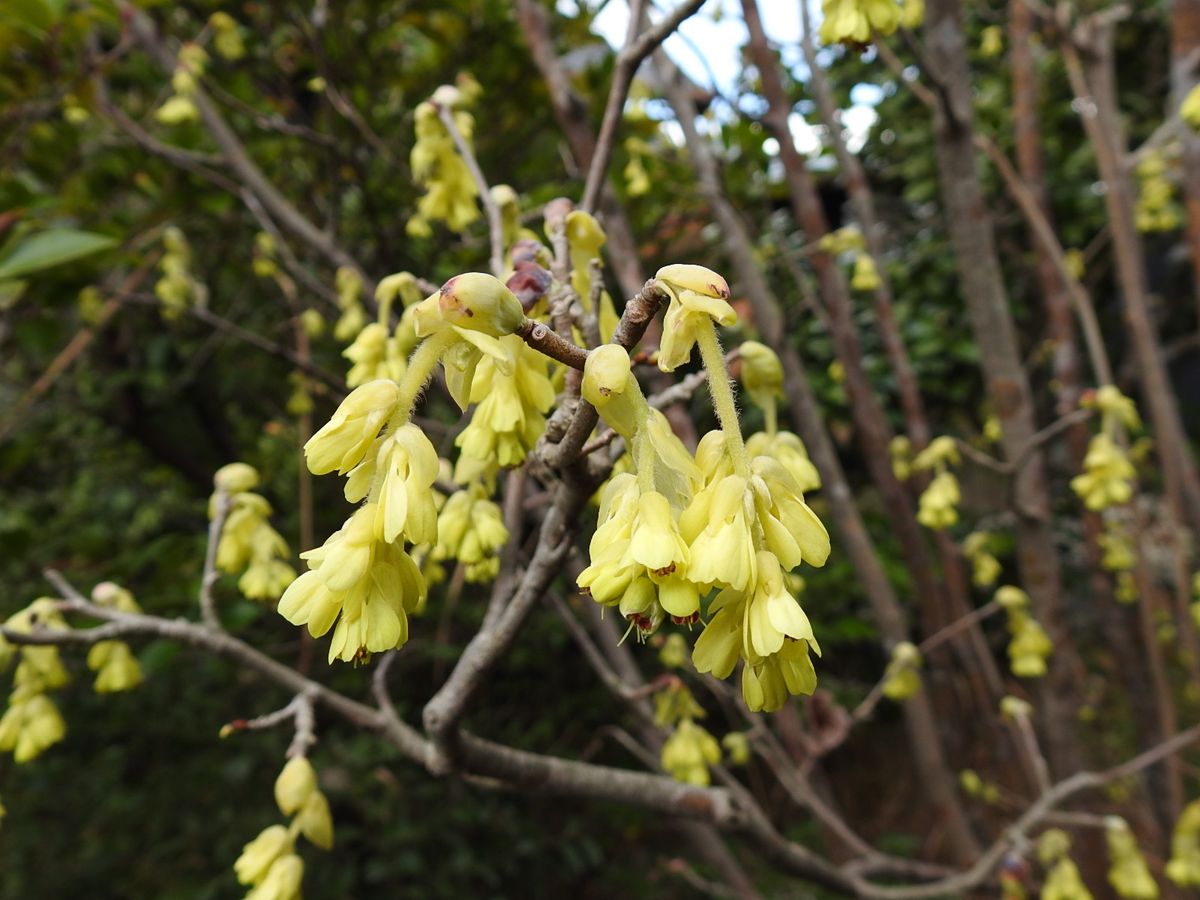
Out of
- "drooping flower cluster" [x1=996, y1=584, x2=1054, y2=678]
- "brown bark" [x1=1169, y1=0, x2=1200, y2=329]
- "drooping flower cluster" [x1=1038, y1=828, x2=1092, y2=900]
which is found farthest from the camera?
"drooping flower cluster" [x1=996, y1=584, x2=1054, y2=678]

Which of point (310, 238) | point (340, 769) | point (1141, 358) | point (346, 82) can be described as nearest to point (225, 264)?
point (346, 82)

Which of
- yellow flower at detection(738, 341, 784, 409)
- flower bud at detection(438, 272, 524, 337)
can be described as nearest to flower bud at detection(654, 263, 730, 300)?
flower bud at detection(438, 272, 524, 337)

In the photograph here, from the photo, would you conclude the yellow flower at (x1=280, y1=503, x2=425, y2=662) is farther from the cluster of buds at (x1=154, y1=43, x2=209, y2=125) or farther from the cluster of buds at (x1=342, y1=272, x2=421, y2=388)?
the cluster of buds at (x1=154, y1=43, x2=209, y2=125)

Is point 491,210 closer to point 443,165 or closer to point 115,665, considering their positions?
point 443,165

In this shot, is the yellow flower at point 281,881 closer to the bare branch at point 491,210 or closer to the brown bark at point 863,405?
the bare branch at point 491,210

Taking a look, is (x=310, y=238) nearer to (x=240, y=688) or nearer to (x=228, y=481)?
(x=228, y=481)
